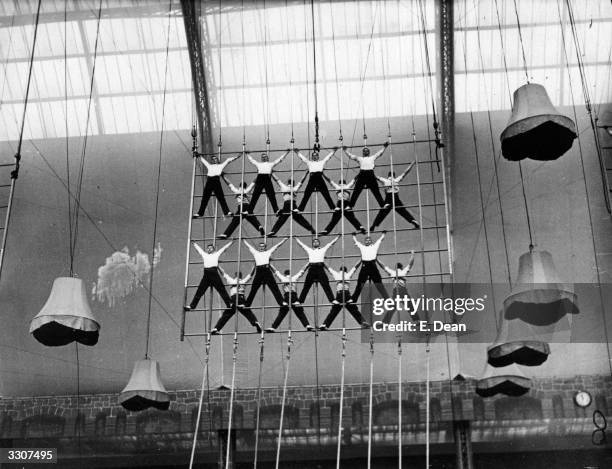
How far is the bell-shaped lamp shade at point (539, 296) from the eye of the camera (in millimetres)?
7988

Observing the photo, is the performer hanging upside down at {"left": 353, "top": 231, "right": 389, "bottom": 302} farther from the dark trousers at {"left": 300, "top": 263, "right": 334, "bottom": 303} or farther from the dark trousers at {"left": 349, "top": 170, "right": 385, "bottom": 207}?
the dark trousers at {"left": 349, "top": 170, "right": 385, "bottom": 207}

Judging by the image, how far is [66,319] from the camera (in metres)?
8.48

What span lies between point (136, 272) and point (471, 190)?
5338mm

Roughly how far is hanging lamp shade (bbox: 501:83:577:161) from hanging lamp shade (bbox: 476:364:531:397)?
360cm

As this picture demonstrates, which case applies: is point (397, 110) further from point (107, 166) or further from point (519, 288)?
point (519, 288)

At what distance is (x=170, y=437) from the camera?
494 inches

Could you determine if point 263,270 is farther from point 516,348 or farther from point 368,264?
point 516,348

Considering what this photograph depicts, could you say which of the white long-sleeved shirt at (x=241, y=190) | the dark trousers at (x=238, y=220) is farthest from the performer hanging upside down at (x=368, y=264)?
the white long-sleeved shirt at (x=241, y=190)

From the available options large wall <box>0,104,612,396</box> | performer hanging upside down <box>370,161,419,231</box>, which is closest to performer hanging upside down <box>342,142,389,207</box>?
performer hanging upside down <box>370,161,419,231</box>

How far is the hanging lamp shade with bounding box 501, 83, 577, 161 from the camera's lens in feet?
23.9

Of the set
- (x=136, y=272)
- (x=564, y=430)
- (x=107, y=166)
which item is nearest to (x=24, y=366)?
(x=136, y=272)

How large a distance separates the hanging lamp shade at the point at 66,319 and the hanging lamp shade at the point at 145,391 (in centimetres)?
190

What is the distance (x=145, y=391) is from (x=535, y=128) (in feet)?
19.1

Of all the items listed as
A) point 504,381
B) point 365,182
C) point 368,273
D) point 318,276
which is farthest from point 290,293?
point 504,381
